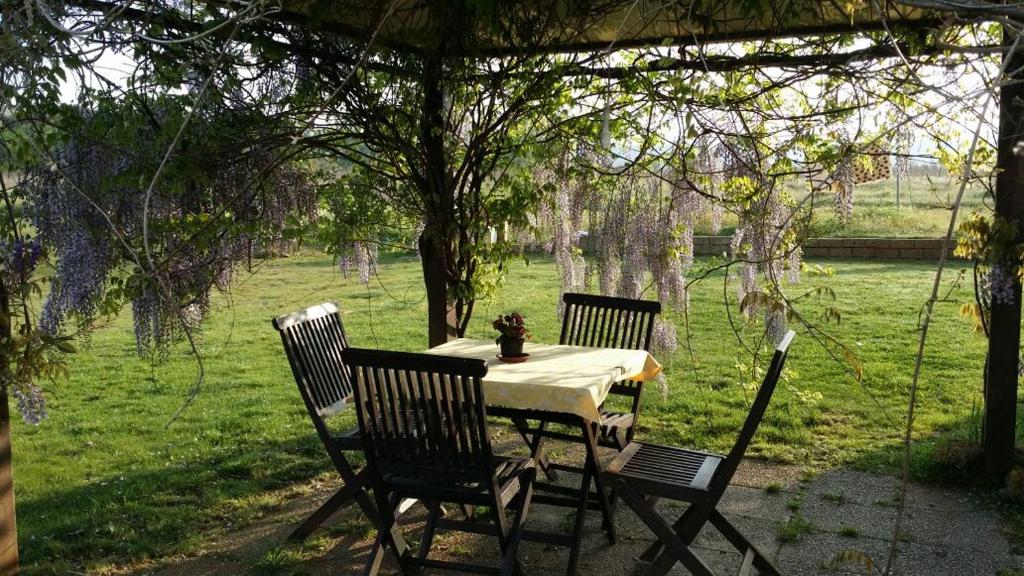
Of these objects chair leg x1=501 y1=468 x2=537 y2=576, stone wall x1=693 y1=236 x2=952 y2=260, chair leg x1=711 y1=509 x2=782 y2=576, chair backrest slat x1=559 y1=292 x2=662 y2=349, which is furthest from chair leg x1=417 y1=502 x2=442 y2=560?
stone wall x1=693 y1=236 x2=952 y2=260

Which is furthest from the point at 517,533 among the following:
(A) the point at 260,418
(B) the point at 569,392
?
(A) the point at 260,418

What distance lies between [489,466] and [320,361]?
1.35 m

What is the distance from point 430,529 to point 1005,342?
9.60ft

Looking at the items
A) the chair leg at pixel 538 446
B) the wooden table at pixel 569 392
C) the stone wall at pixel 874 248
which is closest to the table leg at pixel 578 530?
the wooden table at pixel 569 392

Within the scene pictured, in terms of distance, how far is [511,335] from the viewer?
3879 mm

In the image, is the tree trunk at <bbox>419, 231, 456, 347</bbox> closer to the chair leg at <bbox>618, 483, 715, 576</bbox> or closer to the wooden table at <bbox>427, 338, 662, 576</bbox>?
the wooden table at <bbox>427, 338, 662, 576</bbox>

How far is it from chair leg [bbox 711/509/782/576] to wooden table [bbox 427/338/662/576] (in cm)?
49

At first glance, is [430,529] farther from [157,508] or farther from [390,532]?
[157,508]

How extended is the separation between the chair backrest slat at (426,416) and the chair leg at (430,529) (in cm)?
42

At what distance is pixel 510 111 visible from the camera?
4.79 meters

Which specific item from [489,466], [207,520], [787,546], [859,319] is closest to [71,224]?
[207,520]

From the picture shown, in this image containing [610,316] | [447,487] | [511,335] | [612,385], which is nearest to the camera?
[447,487]

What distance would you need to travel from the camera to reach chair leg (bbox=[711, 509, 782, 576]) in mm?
3408

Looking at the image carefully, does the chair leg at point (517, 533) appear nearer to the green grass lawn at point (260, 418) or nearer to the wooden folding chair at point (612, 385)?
the wooden folding chair at point (612, 385)
